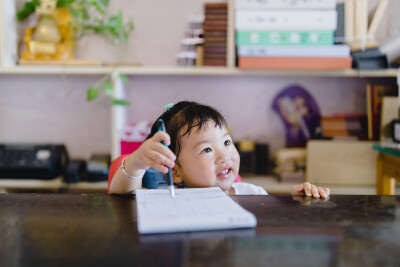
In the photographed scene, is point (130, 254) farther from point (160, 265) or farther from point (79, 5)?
point (79, 5)

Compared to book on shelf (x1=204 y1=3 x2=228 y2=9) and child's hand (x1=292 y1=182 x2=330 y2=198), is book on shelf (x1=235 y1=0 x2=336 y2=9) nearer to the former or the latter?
book on shelf (x1=204 y1=3 x2=228 y2=9)

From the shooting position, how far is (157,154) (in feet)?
2.73

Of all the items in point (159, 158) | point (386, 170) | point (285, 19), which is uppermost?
point (285, 19)

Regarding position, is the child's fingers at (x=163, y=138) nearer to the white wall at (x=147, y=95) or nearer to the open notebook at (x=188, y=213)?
the open notebook at (x=188, y=213)

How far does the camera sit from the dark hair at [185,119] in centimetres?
112

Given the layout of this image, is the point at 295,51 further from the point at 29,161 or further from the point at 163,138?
the point at 29,161

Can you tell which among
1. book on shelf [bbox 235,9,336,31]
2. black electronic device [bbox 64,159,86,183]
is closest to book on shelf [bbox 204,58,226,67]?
book on shelf [bbox 235,9,336,31]

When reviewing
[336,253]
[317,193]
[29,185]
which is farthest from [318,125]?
[336,253]

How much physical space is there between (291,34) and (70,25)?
4.31ft

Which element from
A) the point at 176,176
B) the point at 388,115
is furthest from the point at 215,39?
the point at 176,176

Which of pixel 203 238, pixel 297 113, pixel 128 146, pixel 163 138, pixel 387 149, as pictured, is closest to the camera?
pixel 203 238

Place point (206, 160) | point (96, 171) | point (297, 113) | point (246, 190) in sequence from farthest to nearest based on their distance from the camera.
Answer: point (297, 113), point (96, 171), point (246, 190), point (206, 160)

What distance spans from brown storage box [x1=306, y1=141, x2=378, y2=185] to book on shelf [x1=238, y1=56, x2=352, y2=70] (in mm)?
420

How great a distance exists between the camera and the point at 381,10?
6.95ft
